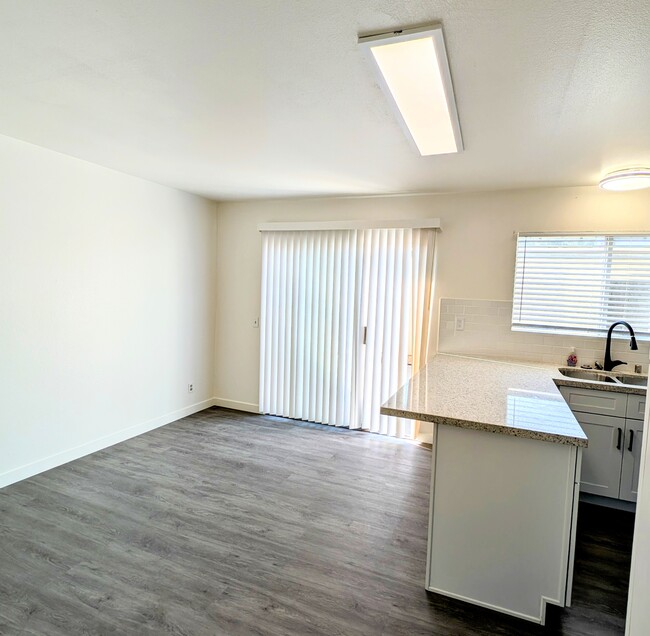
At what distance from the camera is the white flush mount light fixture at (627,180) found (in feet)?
9.16

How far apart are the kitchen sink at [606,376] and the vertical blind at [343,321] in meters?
1.21

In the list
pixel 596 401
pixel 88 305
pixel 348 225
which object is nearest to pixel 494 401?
pixel 596 401

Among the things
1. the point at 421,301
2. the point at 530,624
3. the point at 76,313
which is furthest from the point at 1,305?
the point at 530,624

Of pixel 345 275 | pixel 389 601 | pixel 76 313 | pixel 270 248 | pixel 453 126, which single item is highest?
pixel 453 126

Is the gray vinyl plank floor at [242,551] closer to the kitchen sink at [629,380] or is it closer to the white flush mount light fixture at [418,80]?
the kitchen sink at [629,380]

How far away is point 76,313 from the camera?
10.8 ft

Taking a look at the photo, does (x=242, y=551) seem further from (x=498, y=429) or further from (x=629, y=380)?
(x=629, y=380)

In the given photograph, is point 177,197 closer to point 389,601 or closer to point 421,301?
point 421,301

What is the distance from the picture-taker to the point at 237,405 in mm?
4828

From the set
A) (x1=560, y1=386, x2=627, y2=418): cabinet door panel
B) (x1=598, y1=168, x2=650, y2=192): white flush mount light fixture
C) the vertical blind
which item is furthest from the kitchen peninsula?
the vertical blind

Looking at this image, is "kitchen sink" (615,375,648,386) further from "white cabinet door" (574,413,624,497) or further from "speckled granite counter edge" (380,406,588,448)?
"speckled granite counter edge" (380,406,588,448)

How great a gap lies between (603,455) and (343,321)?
2409 mm

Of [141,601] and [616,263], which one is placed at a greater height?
[616,263]

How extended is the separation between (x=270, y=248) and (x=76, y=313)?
199 centimetres
